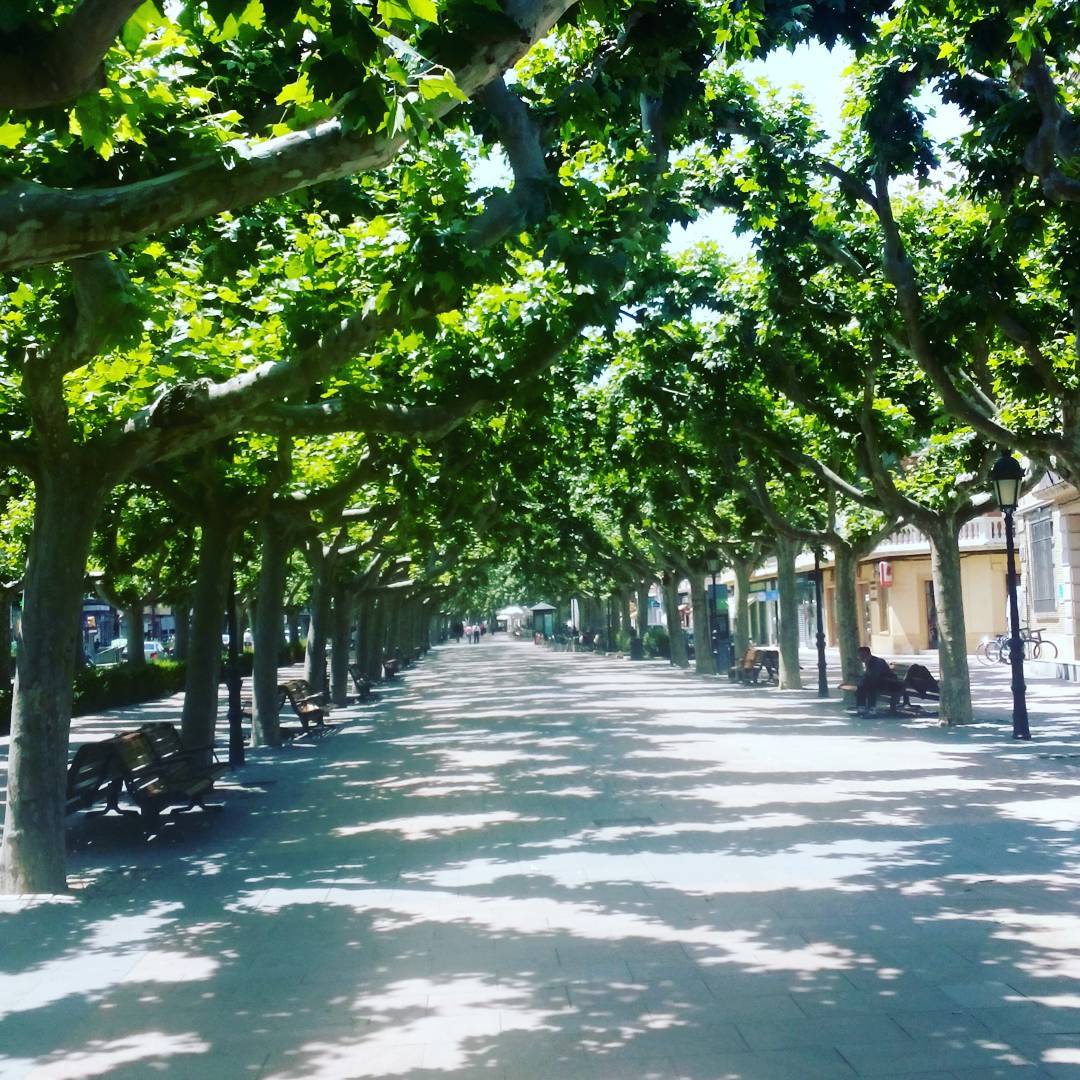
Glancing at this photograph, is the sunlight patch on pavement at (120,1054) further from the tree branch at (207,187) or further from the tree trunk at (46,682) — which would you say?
the tree trunk at (46,682)

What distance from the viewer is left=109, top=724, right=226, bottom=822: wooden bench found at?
10500 mm

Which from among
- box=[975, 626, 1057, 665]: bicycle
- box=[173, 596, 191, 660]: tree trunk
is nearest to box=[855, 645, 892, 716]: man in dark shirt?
box=[975, 626, 1057, 665]: bicycle

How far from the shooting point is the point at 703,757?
50.5ft

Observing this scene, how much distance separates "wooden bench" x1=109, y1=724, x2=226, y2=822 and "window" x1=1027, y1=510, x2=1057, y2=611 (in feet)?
71.7

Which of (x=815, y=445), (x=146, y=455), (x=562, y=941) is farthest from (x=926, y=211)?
(x=562, y=941)

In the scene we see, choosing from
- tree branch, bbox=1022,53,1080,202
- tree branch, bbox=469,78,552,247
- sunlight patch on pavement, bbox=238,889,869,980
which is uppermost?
tree branch, bbox=1022,53,1080,202

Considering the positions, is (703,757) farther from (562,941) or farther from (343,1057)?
(343,1057)

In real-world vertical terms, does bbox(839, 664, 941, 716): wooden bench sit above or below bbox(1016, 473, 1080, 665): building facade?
below

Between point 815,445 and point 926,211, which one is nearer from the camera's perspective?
point 926,211

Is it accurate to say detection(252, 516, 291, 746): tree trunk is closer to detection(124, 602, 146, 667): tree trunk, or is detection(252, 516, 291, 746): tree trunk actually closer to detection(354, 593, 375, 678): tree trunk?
detection(354, 593, 375, 678): tree trunk

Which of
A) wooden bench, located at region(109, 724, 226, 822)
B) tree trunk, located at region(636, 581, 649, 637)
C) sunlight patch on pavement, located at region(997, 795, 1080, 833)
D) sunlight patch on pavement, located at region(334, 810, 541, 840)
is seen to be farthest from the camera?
tree trunk, located at region(636, 581, 649, 637)

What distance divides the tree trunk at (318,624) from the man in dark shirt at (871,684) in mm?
9995

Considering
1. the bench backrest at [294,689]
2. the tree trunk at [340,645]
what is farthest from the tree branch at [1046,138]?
the tree trunk at [340,645]

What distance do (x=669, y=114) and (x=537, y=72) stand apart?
6.09ft
